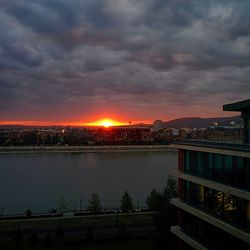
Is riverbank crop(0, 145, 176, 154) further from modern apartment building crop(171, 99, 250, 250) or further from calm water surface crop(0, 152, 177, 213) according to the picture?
modern apartment building crop(171, 99, 250, 250)

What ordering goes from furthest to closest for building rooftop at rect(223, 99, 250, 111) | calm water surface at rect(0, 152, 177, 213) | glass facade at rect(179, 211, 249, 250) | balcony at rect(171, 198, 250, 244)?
1. calm water surface at rect(0, 152, 177, 213)
2. building rooftop at rect(223, 99, 250, 111)
3. glass facade at rect(179, 211, 249, 250)
4. balcony at rect(171, 198, 250, 244)

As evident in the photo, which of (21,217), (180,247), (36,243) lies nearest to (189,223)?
(180,247)

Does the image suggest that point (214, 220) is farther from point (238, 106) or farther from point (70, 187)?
point (70, 187)

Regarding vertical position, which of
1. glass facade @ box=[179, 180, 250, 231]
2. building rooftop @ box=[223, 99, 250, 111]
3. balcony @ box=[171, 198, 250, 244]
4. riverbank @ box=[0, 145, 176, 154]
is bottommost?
riverbank @ box=[0, 145, 176, 154]

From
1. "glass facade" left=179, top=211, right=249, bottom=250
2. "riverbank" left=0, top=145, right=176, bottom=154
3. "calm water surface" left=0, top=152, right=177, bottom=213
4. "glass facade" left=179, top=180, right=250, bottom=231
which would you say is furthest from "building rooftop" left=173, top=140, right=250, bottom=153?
"riverbank" left=0, top=145, right=176, bottom=154

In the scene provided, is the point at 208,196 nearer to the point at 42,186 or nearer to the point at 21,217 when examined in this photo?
the point at 21,217

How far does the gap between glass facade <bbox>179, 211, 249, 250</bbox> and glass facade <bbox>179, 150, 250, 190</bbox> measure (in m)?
0.66

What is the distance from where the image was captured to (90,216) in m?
11.7

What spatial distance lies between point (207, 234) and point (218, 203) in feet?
2.03

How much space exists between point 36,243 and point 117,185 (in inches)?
429

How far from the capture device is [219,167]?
550 cm

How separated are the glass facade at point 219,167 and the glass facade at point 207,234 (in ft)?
2.16

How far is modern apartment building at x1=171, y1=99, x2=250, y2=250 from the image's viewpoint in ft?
16.3

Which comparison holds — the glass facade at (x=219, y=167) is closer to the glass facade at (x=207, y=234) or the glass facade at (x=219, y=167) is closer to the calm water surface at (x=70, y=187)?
the glass facade at (x=207, y=234)
